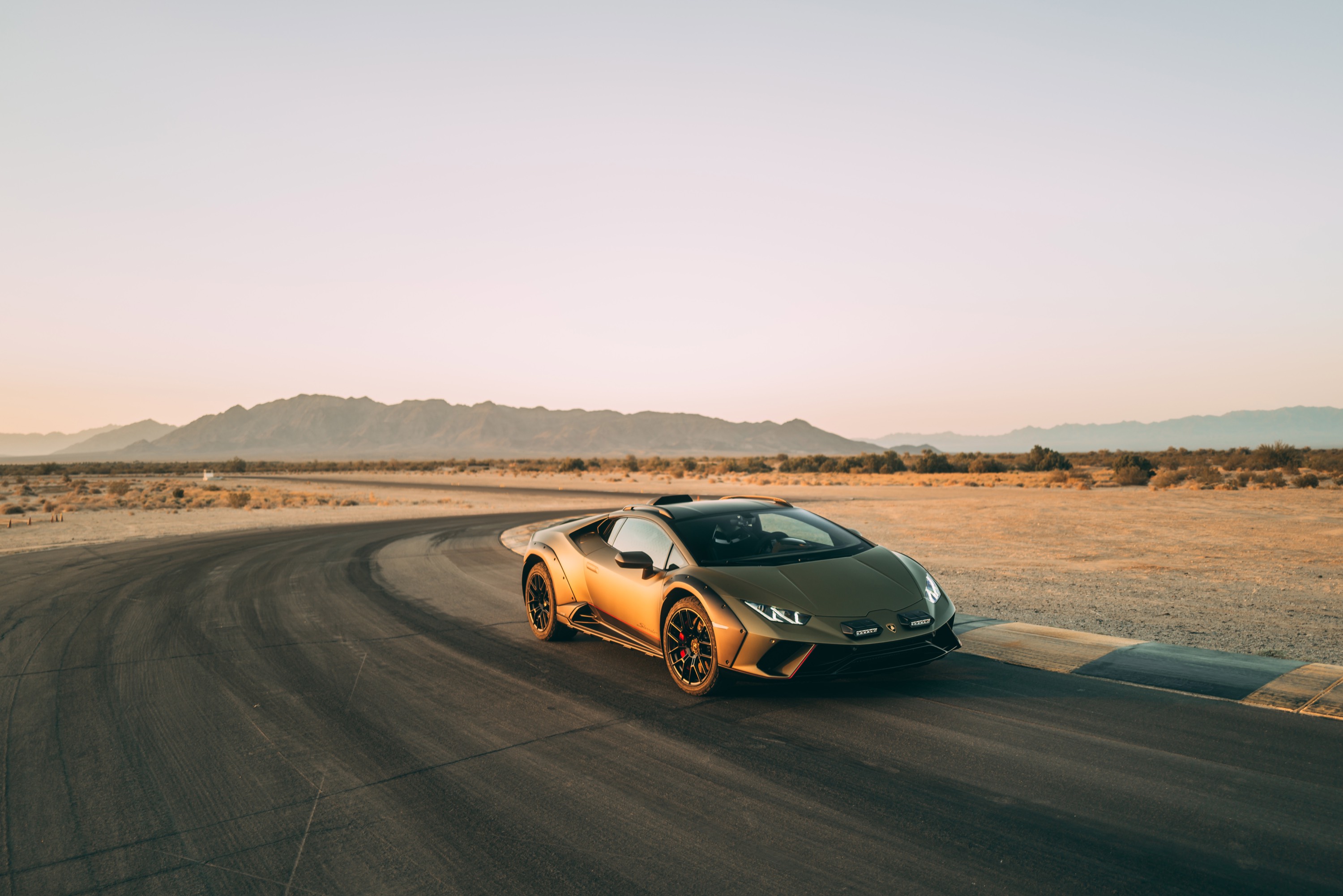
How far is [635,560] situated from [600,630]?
1.13 m

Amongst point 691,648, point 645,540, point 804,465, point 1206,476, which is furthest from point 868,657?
point 804,465

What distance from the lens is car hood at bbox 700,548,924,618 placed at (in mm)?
5492

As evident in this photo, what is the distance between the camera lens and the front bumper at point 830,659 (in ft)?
17.2

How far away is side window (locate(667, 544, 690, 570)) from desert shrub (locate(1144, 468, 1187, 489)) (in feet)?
119

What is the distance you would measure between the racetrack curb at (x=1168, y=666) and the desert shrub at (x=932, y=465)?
178ft

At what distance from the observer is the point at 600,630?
702cm

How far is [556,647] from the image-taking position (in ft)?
25.1

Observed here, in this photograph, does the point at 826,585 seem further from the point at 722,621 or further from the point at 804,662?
the point at 722,621

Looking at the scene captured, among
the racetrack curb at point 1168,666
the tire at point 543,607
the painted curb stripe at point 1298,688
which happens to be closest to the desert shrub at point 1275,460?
the racetrack curb at point 1168,666

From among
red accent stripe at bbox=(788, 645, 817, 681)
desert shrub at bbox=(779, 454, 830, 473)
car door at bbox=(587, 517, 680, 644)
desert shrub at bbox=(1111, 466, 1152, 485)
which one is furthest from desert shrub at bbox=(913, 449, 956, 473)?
red accent stripe at bbox=(788, 645, 817, 681)

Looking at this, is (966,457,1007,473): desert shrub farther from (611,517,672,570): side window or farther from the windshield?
(611,517,672,570): side window

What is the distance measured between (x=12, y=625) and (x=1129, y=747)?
37.9 ft

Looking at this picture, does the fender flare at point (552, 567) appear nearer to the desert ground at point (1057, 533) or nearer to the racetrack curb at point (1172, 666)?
the racetrack curb at point (1172, 666)

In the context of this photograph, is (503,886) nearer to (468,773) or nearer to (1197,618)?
(468,773)
